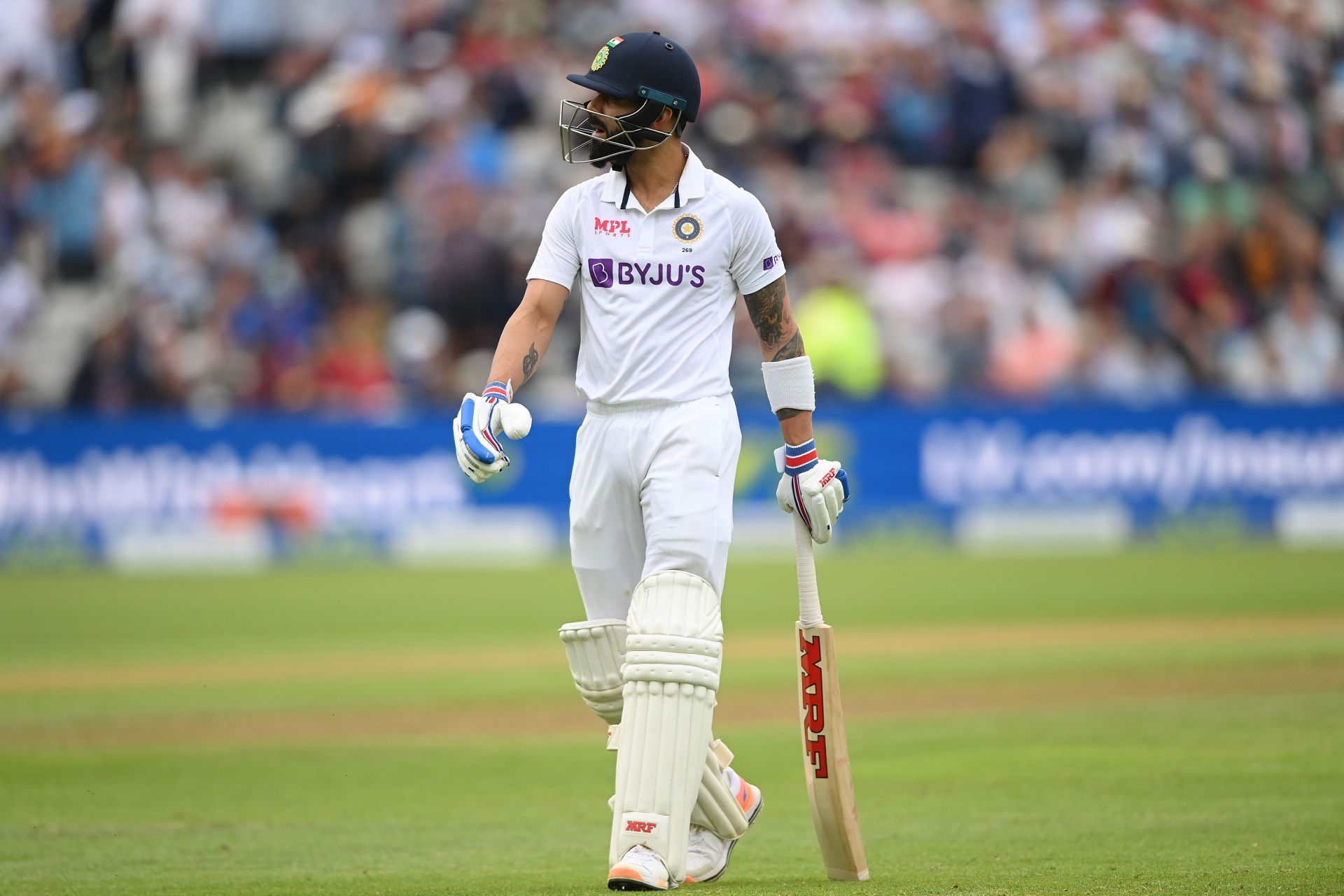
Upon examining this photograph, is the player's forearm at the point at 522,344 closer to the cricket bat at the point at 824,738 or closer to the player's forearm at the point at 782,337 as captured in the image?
the player's forearm at the point at 782,337

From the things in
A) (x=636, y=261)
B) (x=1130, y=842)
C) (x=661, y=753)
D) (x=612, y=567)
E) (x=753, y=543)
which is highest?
(x=636, y=261)

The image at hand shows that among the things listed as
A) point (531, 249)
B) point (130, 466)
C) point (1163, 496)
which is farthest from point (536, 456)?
point (1163, 496)

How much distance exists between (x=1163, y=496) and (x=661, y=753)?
12.9 m

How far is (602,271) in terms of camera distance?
482cm

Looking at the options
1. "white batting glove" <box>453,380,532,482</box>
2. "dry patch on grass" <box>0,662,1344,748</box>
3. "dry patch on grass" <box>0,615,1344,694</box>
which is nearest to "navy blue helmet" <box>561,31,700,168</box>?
"white batting glove" <box>453,380,532,482</box>

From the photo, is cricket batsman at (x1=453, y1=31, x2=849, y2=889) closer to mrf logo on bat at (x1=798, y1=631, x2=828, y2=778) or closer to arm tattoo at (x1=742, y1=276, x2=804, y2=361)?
arm tattoo at (x1=742, y1=276, x2=804, y2=361)

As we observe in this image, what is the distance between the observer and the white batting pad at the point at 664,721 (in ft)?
14.9

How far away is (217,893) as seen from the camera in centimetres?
467

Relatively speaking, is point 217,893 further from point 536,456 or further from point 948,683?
point 536,456

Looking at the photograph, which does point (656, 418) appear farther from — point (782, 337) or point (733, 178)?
point (733, 178)

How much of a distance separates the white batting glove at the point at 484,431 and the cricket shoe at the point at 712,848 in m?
1.11

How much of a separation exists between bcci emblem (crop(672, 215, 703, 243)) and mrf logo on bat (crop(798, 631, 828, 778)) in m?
1.10

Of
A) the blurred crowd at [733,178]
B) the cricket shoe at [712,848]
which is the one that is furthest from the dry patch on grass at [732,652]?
the cricket shoe at [712,848]

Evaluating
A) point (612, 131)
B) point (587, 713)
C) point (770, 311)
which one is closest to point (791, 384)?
point (770, 311)
